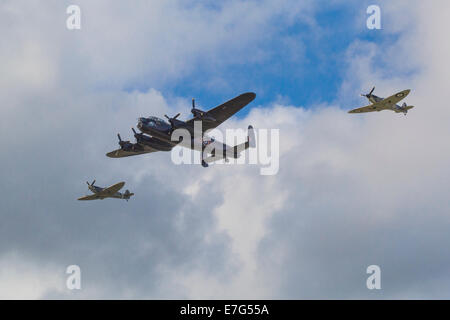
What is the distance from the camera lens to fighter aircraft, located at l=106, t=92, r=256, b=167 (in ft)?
181

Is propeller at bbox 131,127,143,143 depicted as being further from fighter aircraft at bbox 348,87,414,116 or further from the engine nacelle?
fighter aircraft at bbox 348,87,414,116

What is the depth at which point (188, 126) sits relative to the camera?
57.0m

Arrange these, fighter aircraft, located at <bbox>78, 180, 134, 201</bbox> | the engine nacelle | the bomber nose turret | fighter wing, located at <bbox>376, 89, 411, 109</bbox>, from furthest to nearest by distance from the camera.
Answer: fighter aircraft, located at <bbox>78, 180, 134, 201</bbox>
fighter wing, located at <bbox>376, 89, 411, 109</bbox>
the engine nacelle
the bomber nose turret

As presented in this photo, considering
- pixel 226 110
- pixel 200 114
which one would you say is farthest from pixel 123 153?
pixel 226 110

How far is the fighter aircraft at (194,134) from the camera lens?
55219 millimetres

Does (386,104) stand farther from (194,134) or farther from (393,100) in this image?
(194,134)

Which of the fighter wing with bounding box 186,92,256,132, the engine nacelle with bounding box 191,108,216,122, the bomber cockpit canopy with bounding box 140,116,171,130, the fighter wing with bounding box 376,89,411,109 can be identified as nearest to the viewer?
the bomber cockpit canopy with bounding box 140,116,171,130

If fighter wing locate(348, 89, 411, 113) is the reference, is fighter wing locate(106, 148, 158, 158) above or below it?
below

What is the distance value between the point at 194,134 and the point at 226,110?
16.5ft

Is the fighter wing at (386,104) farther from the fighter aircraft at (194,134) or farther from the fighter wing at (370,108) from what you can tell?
the fighter aircraft at (194,134)

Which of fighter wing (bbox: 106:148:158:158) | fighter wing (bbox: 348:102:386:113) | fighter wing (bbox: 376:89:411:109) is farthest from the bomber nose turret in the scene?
fighter wing (bbox: 376:89:411:109)
